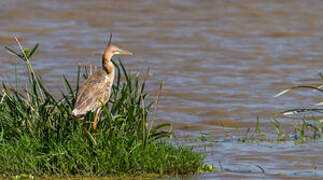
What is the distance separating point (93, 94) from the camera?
7.65 meters

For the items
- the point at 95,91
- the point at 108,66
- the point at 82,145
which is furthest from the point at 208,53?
the point at 82,145

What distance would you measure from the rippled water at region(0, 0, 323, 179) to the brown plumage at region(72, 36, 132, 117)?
5.05 ft

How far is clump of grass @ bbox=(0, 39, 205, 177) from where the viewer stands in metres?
7.56

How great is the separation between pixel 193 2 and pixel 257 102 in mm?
7974

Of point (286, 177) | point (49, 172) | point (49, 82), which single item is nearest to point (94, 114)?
point (49, 172)

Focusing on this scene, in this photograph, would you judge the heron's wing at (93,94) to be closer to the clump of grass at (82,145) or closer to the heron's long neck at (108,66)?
the heron's long neck at (108,66)

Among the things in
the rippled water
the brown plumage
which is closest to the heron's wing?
the brown plumage

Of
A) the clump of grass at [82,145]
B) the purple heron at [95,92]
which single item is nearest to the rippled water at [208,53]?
the clump of grass at [82,145]

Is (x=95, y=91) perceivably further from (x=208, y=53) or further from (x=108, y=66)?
(x=208, y=53)

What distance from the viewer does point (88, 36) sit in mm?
18156

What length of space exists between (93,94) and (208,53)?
9.37 m

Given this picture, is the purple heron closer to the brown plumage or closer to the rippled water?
the brown plumage

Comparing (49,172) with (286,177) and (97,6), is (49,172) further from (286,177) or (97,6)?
(97,6)

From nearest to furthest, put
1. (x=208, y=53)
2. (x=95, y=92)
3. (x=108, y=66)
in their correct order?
(x=95, y=92) → (x=108, y=66) → (x=208, y=53)
